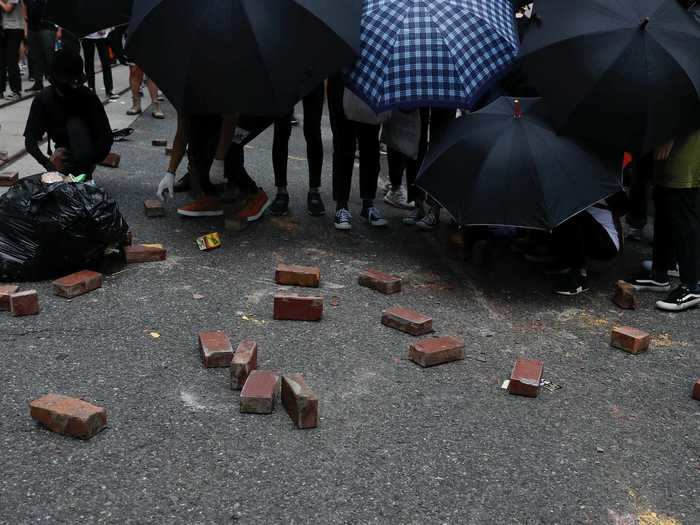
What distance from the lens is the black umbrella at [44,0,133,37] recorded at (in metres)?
5.84

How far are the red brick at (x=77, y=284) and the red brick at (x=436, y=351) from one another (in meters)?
1.83

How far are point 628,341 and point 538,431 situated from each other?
114 cm

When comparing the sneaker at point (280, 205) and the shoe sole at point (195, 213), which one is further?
the sneaker at point (280, 205)

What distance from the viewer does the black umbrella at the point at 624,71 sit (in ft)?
14.4

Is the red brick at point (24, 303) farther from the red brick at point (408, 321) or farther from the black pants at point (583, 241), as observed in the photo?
the black pants at point (583, 241)

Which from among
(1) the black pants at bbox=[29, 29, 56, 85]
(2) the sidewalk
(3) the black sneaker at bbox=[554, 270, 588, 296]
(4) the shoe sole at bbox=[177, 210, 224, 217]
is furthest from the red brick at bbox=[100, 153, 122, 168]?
(3) the black sneaker at bbox=[554, 270, 588, 296]

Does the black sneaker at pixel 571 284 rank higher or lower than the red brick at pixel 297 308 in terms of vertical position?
lower

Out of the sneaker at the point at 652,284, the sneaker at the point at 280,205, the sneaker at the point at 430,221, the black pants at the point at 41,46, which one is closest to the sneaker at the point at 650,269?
the sneaker at the point at 652,284

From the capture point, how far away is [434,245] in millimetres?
5867

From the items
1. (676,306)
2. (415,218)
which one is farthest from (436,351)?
(415,218)

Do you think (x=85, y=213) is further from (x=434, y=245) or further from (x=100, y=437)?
(x=434, y=245)

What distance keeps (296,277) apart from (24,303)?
1.53 meters

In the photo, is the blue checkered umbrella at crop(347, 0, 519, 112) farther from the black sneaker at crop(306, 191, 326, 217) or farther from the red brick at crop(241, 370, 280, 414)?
the red brick at crop(241, 370, 280, 414)

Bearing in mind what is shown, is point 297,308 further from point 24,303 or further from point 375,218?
point 375,218
